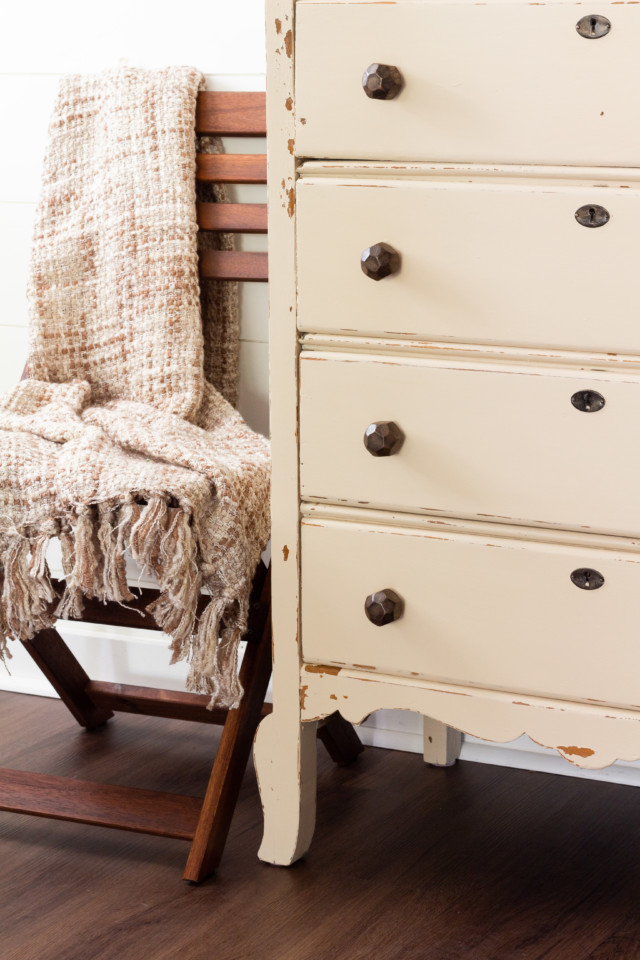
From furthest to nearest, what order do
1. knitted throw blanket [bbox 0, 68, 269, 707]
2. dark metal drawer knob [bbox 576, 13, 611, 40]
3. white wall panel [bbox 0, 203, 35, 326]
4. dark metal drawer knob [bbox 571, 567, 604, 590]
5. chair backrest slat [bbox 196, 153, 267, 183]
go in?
white wall panel [bbox 0, 203, 35, 326] < chair backrest slat [bbox 196, 153, 267, 183] < knitted throw blanket [bbox 0, 68, 269, 707] < dark metal drawer knob [bbox 571, 567, 604, 590] < dark metal drawer knob [bbox 576, 13, 611, 40]

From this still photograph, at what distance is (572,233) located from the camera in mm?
1012

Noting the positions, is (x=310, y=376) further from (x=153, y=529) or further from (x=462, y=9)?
(x=462, y=9)

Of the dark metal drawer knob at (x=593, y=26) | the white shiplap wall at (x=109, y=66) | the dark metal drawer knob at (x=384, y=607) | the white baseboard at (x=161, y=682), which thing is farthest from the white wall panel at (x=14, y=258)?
the dark metal drawer knob at (x=593, y=26)

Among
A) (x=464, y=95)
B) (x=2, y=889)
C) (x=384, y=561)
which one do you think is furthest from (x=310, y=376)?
(x=2, y=889)

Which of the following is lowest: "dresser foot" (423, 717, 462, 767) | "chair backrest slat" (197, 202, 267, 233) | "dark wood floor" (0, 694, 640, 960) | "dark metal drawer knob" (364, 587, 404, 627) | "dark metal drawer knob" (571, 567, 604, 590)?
"dark wood floor" (0, 694, 640, 960)

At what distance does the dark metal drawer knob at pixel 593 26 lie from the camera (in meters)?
0.96

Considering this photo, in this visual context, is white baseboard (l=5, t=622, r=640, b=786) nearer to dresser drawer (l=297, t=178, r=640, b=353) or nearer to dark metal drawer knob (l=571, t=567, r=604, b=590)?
dark metal drawer knob (l=571, t=567, r=604, b=590)

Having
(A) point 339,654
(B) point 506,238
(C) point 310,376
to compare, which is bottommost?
(A) point 339,654

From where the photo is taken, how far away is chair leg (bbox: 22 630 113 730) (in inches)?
60.4

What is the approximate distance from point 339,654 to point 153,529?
0.24m

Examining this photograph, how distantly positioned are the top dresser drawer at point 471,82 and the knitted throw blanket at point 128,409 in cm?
40

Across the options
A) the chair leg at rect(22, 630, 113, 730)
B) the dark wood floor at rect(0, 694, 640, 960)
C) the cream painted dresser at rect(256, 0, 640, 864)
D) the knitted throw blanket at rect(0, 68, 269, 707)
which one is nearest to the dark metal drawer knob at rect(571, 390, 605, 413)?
the cream painted dresser at rect(256, 0, 640, 864)

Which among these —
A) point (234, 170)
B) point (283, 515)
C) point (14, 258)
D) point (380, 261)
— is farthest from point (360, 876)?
point (14, 258)

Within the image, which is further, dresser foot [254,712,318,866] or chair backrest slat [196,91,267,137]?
chair backrest slat [196,91,267,137]
